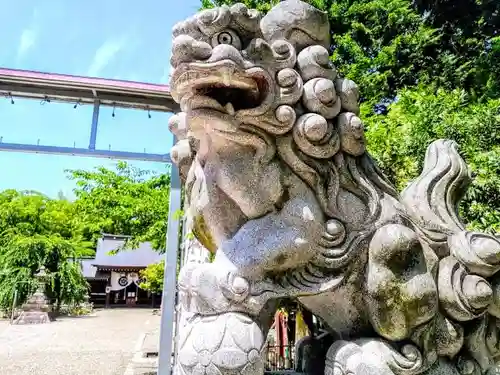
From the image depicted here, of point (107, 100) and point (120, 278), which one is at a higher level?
point (107, 100)

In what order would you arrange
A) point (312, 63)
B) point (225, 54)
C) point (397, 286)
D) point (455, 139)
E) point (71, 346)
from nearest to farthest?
point (225, 54)
point (397, 286)
point (312, 63)
point (455, 139)
point (71, 346)

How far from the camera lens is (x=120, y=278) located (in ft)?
71.2

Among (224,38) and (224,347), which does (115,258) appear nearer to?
(224,347)

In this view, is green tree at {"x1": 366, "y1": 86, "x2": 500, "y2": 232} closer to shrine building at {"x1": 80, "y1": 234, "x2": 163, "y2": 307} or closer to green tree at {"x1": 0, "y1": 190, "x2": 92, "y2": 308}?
green tree at {"x1": 0, "y1": 190, "x2": 92, "y2": 308}

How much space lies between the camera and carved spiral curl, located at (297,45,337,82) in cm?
148

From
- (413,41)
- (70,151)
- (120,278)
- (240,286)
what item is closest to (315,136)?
(240,286)

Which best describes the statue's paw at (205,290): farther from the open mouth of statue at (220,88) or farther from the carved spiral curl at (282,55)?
the carved spiral curl at (282,55)

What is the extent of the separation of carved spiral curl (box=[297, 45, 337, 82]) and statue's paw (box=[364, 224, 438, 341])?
1.88 feet

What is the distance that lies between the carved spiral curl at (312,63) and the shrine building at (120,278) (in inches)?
806

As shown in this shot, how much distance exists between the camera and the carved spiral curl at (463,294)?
1.43 meters

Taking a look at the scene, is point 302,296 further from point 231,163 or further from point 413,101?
point 413,101

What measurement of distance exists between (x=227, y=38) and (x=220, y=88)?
0.15 metres

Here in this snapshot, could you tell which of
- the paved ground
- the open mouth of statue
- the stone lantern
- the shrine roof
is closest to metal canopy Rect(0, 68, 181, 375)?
the open mouth of statue

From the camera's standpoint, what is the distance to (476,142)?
3.49 metres
